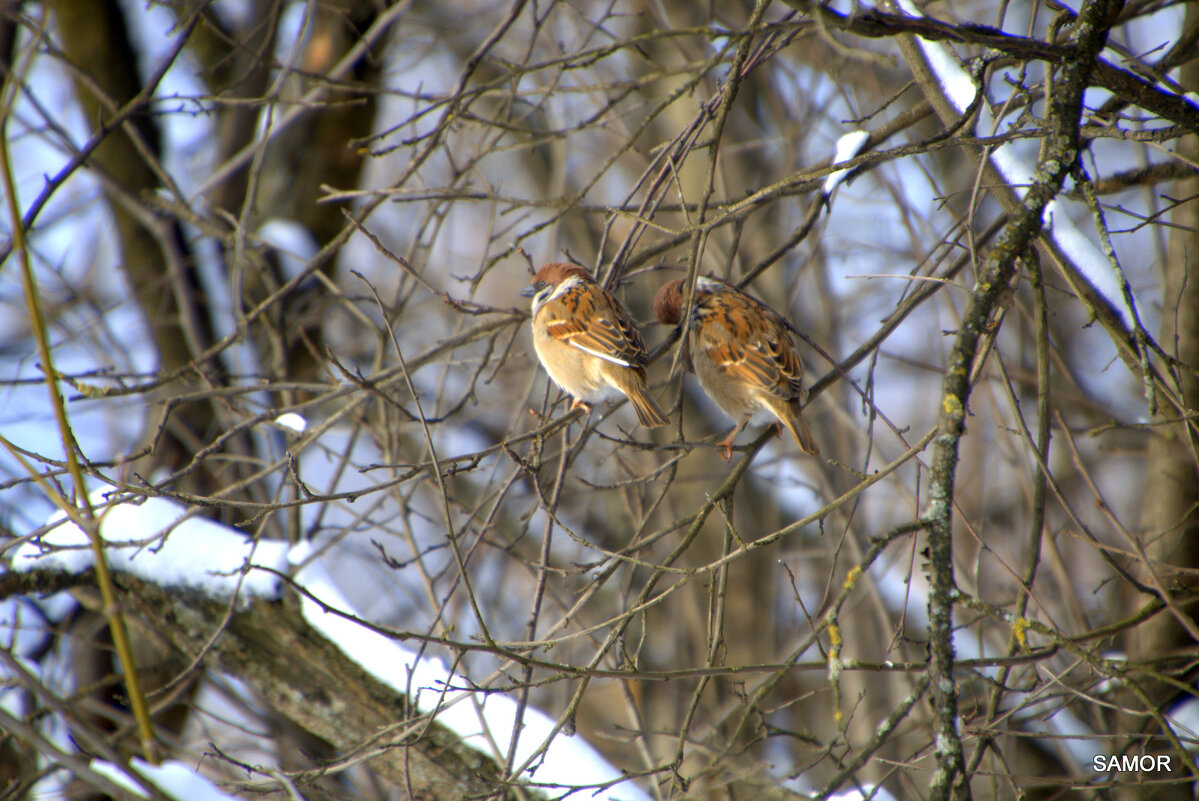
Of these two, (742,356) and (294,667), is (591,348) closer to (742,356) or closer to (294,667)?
(742,356)

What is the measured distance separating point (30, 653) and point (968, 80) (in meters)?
5.61

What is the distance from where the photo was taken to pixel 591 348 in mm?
3857

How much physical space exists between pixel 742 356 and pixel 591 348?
0.68m

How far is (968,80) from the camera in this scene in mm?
2869

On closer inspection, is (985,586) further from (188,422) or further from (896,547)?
(188,422)

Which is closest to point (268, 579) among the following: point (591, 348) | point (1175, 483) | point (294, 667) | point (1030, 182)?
point (294, 667)

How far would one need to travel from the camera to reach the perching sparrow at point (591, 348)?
3.82 m

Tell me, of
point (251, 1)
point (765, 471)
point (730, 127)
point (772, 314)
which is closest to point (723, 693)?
point (765, 471)

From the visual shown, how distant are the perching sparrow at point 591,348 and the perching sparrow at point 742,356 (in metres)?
0.23

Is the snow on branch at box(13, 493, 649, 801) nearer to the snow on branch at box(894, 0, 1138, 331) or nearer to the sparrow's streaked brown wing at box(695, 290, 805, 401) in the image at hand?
the sparrow's streaked brown wing at box(695, 290, 805, 401)

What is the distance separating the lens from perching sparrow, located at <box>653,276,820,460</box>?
3781 millimetres

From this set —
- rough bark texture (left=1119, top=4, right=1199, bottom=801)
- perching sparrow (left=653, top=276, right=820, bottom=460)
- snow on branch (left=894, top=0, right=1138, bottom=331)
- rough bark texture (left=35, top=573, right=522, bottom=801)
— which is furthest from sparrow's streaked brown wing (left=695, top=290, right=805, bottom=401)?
rough bark texture (left=35, top=573, right=522, bottom=801)

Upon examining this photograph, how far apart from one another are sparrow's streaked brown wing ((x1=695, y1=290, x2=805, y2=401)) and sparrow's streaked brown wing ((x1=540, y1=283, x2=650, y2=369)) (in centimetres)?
36

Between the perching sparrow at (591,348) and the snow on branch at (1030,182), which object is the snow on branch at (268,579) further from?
the snow on branch at (1030,182)
